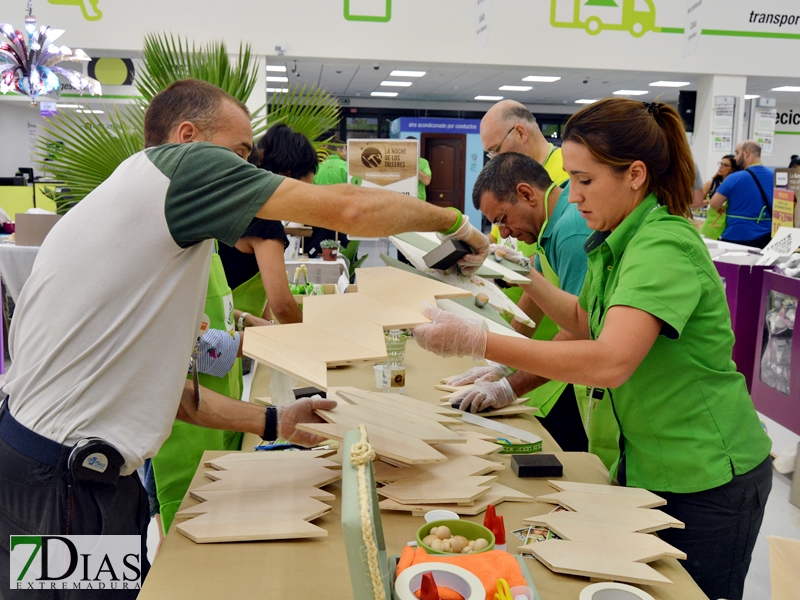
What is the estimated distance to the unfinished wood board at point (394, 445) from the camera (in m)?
1.54

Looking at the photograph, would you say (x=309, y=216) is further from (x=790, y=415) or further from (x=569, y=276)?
(x=790, y=415)

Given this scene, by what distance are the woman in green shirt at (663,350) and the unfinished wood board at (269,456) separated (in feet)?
1.52

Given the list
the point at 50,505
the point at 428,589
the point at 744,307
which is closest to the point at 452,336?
the point at 428,589

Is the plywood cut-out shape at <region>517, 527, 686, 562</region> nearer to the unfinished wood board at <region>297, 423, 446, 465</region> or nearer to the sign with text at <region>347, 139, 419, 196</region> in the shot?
the unfinished wood board at <region>297, 423, 446, 465</region>

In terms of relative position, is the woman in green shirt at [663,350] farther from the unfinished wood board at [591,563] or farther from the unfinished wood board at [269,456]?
the unfinished wood board at [269,456]

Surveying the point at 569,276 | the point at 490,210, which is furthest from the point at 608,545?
the point at 490,210

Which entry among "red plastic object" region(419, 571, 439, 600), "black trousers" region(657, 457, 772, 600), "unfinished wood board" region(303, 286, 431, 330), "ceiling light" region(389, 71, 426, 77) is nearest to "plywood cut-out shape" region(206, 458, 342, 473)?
"unfinished wood board" region(303, 286, 431, 330)

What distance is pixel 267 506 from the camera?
1.48 metres

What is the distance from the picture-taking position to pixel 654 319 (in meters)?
1.44

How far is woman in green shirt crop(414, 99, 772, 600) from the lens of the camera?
4.80 ft

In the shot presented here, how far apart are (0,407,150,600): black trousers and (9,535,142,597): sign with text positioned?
1 centimetres

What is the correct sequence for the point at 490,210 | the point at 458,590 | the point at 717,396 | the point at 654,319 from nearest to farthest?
the point at 458,590, the point at 654,319, the point at 717,396, the point at 490,210

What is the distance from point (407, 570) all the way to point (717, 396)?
2.94 ft

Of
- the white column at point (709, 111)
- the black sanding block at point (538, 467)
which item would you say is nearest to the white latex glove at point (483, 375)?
the black sanding block at point (538, 467)
